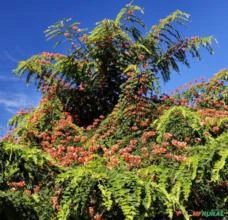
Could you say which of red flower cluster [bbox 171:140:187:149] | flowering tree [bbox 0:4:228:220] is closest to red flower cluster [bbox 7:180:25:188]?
flowering tree [bbox 0:4:228:220]

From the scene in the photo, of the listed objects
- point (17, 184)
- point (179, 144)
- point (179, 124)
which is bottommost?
point (17, 184)

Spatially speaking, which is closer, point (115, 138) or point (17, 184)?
point (17, 184)

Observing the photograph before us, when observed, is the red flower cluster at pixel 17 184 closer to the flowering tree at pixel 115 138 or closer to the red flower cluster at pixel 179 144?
the flowering tree at pixel 115 138

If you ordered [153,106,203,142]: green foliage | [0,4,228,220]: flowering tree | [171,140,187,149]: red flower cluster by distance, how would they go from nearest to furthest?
[0,4,228,220]: flowering tree → [171,140,187,149]: red flower cluster → [153,106,203,142]: green foliage

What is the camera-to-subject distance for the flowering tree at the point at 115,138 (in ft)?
16.4

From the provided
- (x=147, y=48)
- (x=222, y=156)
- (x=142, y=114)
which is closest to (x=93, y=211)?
(x=222, y=156)

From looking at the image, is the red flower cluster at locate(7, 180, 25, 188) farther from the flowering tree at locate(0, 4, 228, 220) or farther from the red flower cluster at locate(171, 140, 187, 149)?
the red flower cluster at locate(171, 140, 187, 149)

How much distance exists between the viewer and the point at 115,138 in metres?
8.11

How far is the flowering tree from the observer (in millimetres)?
4992

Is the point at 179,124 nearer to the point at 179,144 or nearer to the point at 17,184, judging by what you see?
the point at 179,144

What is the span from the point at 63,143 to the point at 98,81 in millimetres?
1588

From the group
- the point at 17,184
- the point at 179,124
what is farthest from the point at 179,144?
the point at 17,184

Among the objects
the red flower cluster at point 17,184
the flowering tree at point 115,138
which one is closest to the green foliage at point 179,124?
the flowering tree at point 115,138

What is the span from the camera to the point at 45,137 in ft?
28.5
